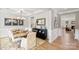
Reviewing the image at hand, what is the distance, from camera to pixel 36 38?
2.71 metres

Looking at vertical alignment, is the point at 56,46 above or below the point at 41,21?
below

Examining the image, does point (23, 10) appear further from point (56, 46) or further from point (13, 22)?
point (56, 46)

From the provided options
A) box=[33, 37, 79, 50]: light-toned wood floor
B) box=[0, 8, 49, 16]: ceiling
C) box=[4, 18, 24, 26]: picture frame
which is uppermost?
box=[0, 8, 49, 16]: ceiling

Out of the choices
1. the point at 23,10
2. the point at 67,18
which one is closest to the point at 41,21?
the point at 23,10

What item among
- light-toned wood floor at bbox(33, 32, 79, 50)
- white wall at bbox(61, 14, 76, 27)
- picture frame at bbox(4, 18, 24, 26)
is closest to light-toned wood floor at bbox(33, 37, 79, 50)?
light-toned wood floor at bbox(33, 32, 79, 50)

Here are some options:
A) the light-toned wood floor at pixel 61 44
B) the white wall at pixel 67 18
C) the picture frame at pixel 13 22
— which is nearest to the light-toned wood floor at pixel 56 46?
the light-toned wood floor at pixel 61 44

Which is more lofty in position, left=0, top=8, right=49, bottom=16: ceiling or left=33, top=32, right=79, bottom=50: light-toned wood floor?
left=0, top=8, right=49, bottom=16: ceiling

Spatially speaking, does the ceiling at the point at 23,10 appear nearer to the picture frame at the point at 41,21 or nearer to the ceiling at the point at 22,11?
the ceiling at the point at 22,11

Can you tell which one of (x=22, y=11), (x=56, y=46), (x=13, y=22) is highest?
(x=22, y=11)

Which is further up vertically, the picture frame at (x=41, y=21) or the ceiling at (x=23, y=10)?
the ceiling at (x=23, y=10)

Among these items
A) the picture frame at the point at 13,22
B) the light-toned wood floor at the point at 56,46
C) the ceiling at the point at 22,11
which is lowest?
the light-toned wood floor at the point at 56,46

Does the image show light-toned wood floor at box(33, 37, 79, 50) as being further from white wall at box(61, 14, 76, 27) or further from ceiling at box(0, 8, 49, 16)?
ceiling at box(0, 8, 49, 16)

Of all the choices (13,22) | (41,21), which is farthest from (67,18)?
(13,22)
